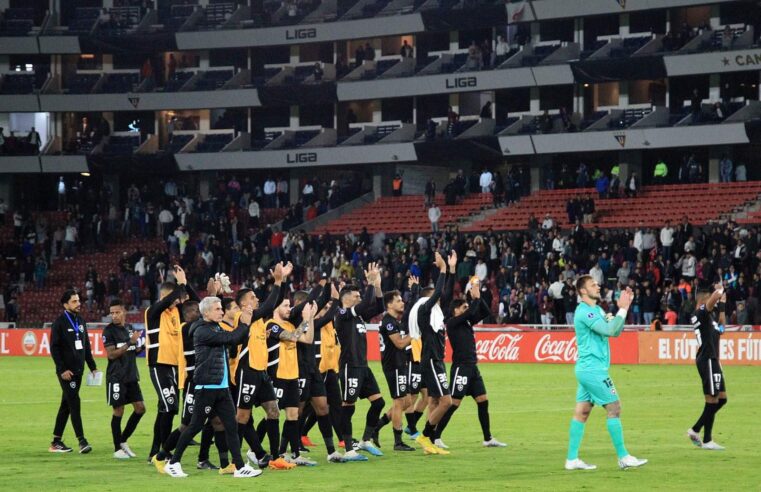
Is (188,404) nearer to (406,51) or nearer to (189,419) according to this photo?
(189,419)

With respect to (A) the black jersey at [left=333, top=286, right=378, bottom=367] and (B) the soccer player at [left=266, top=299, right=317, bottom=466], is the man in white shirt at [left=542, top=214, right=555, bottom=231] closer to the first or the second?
(A) the black jersey at [left=333, top=286, right=378, bottom=367]

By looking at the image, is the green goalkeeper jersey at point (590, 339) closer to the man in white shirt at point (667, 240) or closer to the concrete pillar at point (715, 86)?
the man in white shirt at point (667, 240)

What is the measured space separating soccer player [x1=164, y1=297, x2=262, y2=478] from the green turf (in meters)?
0.65

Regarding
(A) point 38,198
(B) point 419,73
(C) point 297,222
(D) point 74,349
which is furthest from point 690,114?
(D) point 74,349

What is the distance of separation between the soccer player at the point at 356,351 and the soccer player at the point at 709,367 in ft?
15.1

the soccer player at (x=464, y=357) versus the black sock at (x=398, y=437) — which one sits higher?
the soccer player at (x=464, y=357)

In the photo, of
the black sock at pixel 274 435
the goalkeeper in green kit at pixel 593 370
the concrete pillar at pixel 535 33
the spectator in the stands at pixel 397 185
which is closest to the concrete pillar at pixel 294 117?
the spectator in the stands at pixel 397 185

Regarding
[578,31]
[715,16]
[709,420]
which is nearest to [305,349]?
[709,420]

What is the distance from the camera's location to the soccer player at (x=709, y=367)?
19.3 metres

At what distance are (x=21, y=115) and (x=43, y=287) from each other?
15.4 m

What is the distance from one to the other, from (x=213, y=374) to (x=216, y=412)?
46cm

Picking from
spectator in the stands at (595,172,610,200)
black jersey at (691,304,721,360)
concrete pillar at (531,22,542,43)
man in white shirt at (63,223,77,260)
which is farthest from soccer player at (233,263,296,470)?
man in white shirt at (63,223,77,260)

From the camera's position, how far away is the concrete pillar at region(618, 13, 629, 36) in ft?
201

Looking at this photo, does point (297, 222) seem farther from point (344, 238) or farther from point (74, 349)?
point (74, 349)
